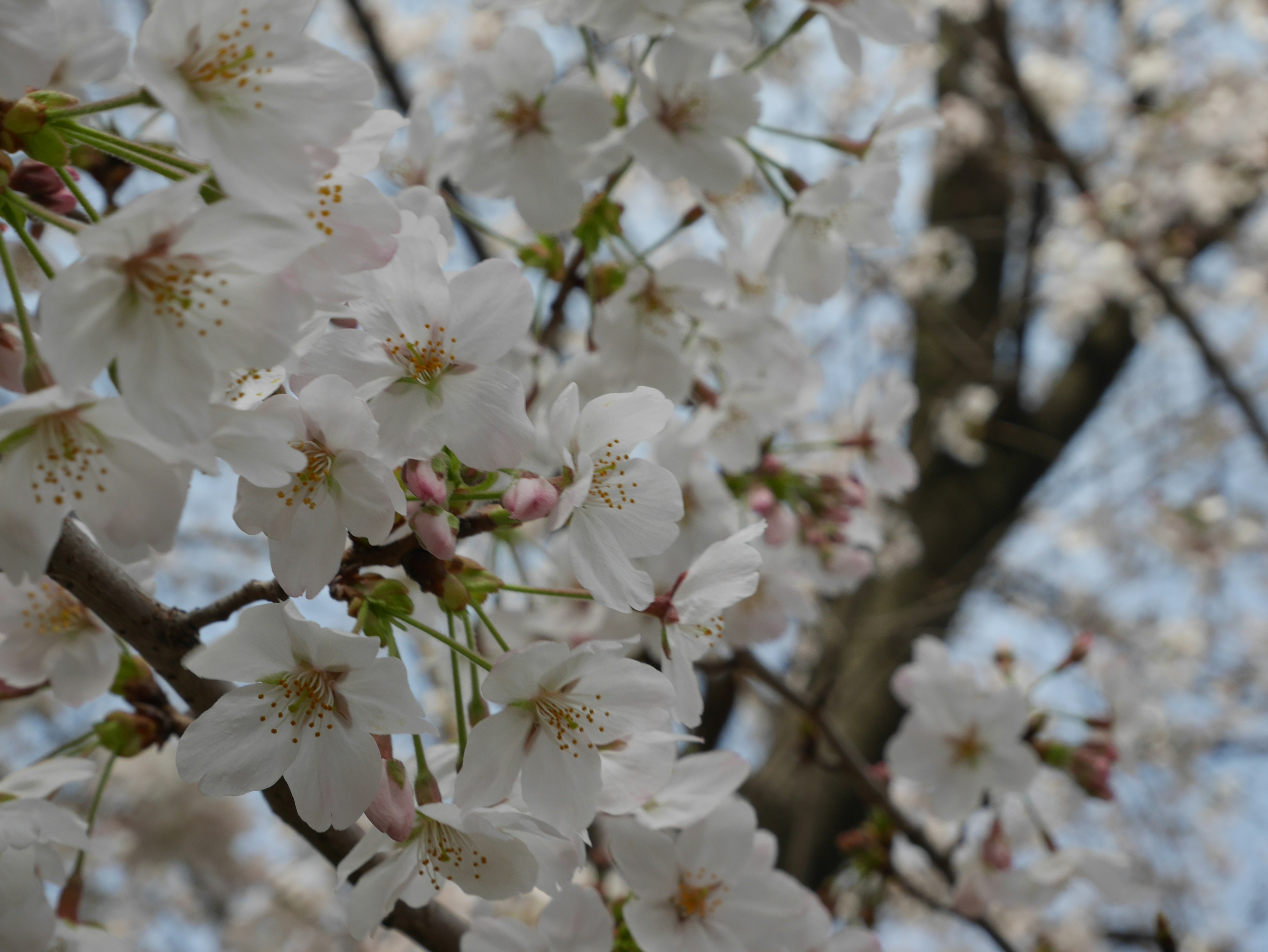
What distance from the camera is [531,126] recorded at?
48.1 inches

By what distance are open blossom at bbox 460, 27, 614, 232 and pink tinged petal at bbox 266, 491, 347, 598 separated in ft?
2.11

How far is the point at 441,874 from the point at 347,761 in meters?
0.17

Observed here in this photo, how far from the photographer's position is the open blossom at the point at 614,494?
724mm

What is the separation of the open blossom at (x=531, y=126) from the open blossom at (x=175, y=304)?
667mm

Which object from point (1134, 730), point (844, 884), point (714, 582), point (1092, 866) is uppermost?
point (714, 582)

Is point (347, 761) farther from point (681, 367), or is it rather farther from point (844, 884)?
point (844, 884)

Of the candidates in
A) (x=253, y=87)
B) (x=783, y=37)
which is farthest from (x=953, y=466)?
(x=253, y=87)

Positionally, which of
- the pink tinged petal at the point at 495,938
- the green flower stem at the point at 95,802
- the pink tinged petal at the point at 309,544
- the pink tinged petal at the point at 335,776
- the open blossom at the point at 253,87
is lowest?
the green flower stem at the point at 95,802

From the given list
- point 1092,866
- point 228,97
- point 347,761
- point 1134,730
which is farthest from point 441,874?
point 1134,730

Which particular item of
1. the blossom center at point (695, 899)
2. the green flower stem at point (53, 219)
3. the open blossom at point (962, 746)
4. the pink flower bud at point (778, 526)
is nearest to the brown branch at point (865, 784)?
the open blossom at point (962, 746)

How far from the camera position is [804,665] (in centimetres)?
378

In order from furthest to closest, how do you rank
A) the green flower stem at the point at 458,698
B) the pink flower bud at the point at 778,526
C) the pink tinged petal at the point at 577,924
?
the pink flower bud at the point at 778,526, the pink tinged petal at the point at 577,924, the green flower stem at the point at 458,698

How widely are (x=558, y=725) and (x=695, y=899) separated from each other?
Result: 361 millimetres

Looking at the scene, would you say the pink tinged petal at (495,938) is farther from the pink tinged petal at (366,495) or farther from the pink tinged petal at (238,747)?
the pink tinged petal at (366,495)
